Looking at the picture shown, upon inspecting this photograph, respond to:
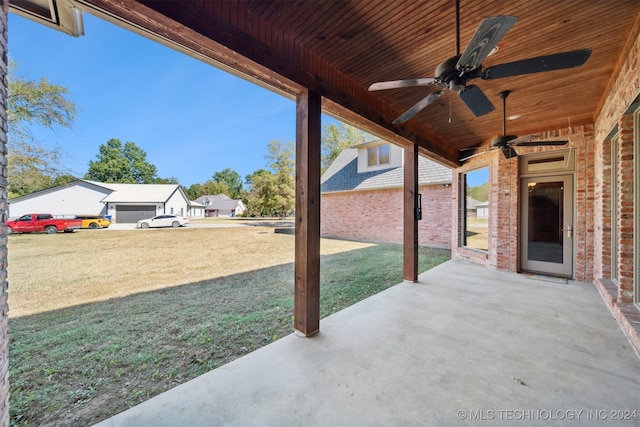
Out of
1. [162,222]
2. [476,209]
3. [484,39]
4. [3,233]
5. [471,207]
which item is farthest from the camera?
[162,222]

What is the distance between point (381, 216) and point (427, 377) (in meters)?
8.96

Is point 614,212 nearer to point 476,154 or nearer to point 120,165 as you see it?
point 476,154

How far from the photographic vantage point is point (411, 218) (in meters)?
4.70

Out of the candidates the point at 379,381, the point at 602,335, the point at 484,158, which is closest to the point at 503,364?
the point at 379,381

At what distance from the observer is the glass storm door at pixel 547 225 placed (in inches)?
192

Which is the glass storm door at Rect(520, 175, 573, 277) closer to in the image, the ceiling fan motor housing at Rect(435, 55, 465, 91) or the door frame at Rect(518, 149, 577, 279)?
the door frame at Rect(518, 149, 577, 279)

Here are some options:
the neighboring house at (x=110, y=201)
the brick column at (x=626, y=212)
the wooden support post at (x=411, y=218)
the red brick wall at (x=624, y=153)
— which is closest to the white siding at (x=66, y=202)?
the neighboring house at (x=110, y=201)

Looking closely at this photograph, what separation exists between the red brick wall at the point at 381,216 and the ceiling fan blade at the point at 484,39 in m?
8.00

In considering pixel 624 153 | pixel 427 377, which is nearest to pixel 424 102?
pixel 427 377

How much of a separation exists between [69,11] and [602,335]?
5.43 metres

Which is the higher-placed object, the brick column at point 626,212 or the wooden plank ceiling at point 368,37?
the wooden plank ceiling at point 368,37

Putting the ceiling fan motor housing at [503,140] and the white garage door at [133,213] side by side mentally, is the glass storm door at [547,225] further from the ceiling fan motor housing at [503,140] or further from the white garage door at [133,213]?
the white garage door at [133,213]

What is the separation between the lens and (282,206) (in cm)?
1742

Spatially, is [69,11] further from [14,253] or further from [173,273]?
[14,253]
